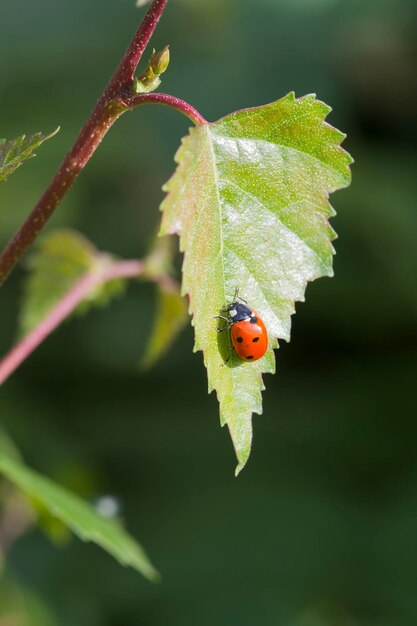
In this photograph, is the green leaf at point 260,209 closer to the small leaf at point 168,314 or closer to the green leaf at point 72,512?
the green leaf at point 72,512

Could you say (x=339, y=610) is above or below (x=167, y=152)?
below

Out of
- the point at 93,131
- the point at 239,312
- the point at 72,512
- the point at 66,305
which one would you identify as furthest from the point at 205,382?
the point at 93,131

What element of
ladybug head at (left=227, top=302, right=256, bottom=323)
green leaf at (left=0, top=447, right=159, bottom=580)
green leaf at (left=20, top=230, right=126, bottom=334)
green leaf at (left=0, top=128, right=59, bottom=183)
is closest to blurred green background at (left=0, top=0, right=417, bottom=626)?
green leaf at (left=20, top=230, right=126, bottom=334)

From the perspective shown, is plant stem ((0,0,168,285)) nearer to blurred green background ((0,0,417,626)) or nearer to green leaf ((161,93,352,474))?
green leaf ((161,93,352,474))

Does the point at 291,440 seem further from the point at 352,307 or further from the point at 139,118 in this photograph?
the point at 139,118

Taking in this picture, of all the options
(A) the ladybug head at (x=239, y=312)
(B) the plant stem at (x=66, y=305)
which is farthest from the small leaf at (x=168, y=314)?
(A) the ladybug head at (x=239, y=312)

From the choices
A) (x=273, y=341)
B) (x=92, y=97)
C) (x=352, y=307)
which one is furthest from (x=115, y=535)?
(x=92, y=97)

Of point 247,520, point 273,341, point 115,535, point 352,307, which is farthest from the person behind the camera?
point 352,307

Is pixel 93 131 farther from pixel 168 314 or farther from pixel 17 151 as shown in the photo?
pixel 168 314
